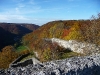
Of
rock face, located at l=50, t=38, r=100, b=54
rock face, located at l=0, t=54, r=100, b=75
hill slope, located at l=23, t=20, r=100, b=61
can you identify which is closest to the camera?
rock face, located at l=0, t=54, r=100, b=75

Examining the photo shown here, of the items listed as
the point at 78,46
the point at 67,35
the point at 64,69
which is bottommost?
the point at 67,35

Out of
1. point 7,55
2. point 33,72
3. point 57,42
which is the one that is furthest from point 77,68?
point 7,55

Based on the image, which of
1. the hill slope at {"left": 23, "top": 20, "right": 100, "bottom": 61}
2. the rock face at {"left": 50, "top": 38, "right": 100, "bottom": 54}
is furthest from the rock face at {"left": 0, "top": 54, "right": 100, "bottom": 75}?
the hill slope at {"left": 23, "top": 20, "right": 100, "bottom": 61}

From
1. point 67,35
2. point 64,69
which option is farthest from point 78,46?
point 67,35

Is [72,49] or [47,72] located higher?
[47,72]

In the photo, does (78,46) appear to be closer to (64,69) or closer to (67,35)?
(64,69)

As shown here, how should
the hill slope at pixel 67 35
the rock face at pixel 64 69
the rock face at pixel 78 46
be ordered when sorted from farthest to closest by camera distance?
the hill slope at pixel 67 35 < the rock face at pixel 78 46 < the rock face at pixel 64 69

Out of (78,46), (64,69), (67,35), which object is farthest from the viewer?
(67,35)

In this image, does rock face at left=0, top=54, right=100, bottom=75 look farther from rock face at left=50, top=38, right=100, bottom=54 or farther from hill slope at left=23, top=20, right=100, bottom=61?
hill slope at left=23, top=20, right=100, bottom=61

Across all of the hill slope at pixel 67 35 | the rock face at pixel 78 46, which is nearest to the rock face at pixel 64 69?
the rock face at pixel 78 46

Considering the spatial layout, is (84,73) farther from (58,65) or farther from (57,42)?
(57,42)

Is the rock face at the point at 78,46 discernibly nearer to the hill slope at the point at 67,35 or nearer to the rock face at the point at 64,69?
the hill slope at the point at 67,35
